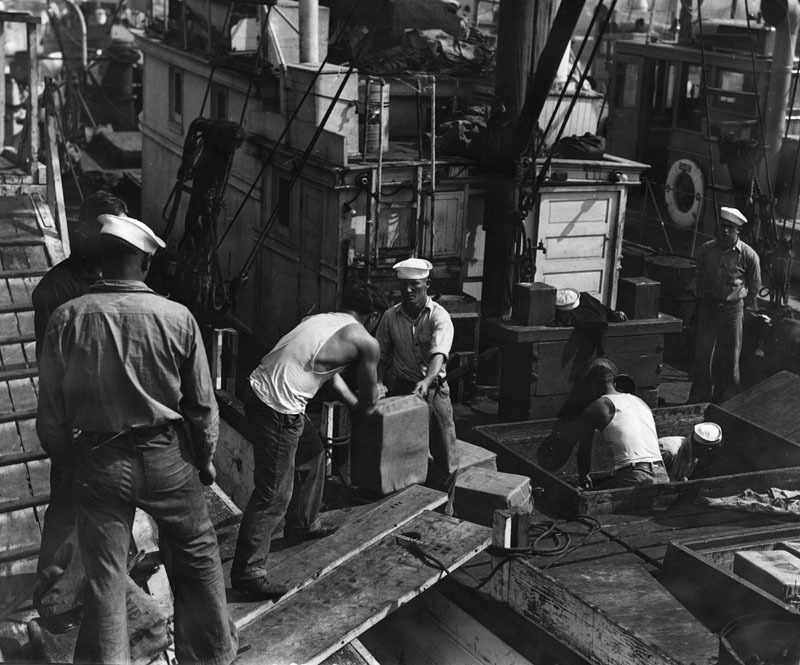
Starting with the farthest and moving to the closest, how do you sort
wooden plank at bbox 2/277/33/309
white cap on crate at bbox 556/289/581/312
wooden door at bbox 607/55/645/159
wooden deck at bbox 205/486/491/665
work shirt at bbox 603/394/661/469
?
1. wooden door at bbox 607/55/645/159
2. white cap on crate at bbox 556/289/581/312
3. work shirt at bbox 603/394/661/469
4. wooden plank at bbox 2/277/33/309
5. wooden deck at bbox 205/486/491/665

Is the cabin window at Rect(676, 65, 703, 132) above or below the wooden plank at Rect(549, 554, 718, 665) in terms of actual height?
above

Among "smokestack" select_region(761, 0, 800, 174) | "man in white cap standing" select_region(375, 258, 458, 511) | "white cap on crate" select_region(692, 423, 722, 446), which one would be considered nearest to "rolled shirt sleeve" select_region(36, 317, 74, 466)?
"man in white cap standing" select_region(375, 258, 458, 511)

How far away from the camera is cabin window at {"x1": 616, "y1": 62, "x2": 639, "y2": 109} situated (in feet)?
66.8

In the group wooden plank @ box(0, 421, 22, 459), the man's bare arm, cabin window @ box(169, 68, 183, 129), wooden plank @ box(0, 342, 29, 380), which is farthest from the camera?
cabin window @ box(169, 68, 183, 129)

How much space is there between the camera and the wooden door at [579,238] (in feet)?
42.6

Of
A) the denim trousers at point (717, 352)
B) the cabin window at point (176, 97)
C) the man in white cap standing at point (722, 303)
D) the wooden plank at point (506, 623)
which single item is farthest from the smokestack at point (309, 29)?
the wooden plank at point (506, 623)

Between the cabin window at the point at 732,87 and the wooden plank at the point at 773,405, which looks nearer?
the wooden plank at the point at 773,405

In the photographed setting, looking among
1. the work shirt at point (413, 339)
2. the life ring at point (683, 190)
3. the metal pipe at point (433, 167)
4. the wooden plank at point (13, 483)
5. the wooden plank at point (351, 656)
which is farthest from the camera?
the life ring at point (683, 190)

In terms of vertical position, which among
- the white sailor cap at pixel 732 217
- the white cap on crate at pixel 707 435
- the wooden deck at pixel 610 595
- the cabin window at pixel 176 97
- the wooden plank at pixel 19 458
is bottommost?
the wooden deck at pixel 610 595

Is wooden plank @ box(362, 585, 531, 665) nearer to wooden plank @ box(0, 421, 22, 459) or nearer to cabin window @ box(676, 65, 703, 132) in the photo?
wooden plank @ box(0, 421, 22, 459)

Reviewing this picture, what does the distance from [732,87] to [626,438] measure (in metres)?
12.2

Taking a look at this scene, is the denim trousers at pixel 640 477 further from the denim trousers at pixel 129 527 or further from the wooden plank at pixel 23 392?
the wooden plank at pixel 23 392

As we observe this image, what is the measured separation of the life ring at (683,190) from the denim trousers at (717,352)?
22.8 ft

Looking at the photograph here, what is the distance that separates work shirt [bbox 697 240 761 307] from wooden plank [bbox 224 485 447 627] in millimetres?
4965
